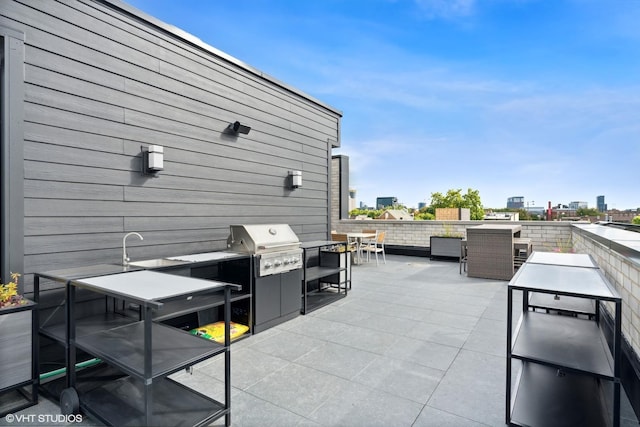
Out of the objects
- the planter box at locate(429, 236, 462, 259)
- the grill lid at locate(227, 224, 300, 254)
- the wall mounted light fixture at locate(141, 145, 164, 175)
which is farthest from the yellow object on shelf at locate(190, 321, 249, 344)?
the planter box at locate(429, 236, 462, 259)

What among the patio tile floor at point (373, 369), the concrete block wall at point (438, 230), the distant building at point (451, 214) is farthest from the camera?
the distant building at point (451, 214)

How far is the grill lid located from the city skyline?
214 centimetres

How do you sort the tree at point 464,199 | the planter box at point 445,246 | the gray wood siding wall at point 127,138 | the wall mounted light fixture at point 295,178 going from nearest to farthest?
the gray wood siding wall at point 127,138 < the wall mounted light fixture at point 295,178 < the planter box at point 445,246 < the tree at point 464,199

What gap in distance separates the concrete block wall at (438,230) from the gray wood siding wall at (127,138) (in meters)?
5.48

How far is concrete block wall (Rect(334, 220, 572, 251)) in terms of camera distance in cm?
716

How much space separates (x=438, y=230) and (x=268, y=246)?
638 centimetres

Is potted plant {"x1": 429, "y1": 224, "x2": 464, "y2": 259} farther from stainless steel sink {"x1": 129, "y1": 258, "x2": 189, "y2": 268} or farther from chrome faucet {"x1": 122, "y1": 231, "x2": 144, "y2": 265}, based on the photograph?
chrome faucet {"x1": 122, "y1": 231, "x2": 144, "y2": 265}

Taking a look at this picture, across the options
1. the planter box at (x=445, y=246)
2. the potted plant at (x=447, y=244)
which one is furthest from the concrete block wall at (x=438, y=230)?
the planter box at (x=445, y=246)

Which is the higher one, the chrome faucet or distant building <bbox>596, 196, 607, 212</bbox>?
distant building <bbox>596, 196, 607, 212</bbox>

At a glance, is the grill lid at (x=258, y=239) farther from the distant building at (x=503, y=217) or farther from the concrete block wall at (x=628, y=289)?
the distant building at (x=503, y=217)

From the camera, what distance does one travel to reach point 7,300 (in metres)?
2.02

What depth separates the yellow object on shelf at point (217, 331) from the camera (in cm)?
318

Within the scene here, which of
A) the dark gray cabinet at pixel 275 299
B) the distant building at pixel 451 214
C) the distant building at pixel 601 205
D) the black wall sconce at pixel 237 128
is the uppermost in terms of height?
the black wall sconce at pixel 237 128

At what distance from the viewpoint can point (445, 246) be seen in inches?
320
